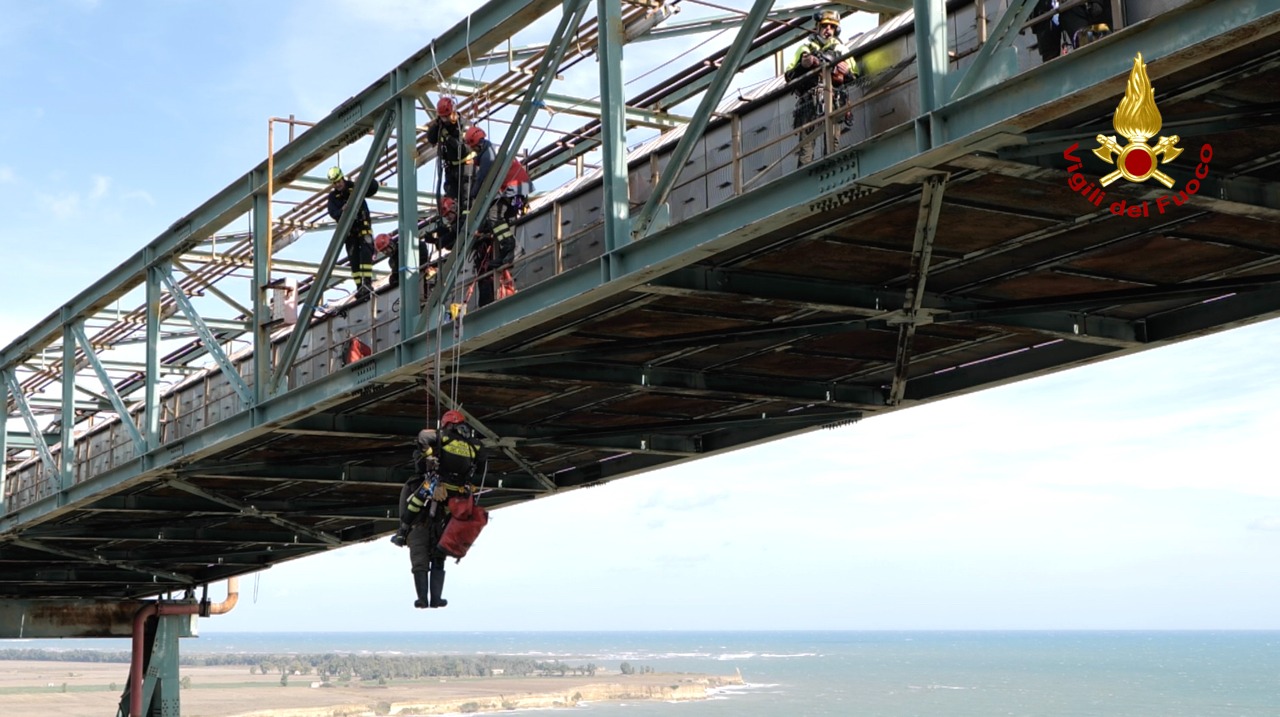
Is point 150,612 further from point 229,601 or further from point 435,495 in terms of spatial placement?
point 435,495

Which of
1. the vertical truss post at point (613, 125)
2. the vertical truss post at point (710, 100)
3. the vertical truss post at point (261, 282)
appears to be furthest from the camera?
the vertical truss post at point (261, 282)

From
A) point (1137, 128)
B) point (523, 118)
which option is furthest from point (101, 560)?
point (1137, 128)

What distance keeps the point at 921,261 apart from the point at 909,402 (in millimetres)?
7085

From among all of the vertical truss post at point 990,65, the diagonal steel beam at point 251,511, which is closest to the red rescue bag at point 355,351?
the diagonal steel beam at point 251,511

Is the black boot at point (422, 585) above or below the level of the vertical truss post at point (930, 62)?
below

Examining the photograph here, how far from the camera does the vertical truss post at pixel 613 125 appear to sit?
15484 mm

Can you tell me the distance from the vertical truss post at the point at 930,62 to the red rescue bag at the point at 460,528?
26.3 ft

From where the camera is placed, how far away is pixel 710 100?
13789 mm

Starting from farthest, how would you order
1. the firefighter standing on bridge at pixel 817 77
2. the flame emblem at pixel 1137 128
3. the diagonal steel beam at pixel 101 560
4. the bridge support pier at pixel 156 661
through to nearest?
the bridge support pier at pixel 156 661
the diagonal steel beam at pixel 101 560
the firefighter standing on bridge at pixel 817 77
the flame emblem at pixel 1137 128

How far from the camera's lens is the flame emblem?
1040cm

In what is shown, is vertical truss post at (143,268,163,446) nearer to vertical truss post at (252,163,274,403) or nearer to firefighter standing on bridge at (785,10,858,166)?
vertical truss post at (252,163,274,403)

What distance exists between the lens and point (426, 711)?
150 m

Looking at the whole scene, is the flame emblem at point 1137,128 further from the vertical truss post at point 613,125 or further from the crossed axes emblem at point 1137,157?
the vertical truss post at point 613,125

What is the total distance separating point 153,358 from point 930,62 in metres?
18.9
